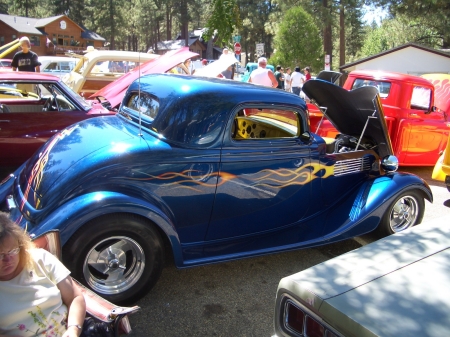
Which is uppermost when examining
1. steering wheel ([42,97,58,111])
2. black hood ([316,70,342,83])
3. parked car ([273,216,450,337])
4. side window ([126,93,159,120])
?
black hood ([316,70,342,83])

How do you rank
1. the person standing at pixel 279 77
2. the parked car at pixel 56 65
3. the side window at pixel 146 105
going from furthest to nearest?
the parked car at pixel 56 65
the person standing at pixel 279 77
the side window at pixel 146 105

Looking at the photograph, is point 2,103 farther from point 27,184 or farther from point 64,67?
point 64,67

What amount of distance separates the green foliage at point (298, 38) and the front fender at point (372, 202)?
19.0 m

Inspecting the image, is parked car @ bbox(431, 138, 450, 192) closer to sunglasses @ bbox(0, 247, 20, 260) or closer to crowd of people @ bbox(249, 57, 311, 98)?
crowd of people @ bbox(249, 57, 311, 98)

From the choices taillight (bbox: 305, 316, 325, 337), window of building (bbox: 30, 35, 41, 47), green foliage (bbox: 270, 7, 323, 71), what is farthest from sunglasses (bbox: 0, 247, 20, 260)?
window of building (bbox: 30, 35, 41, 47)

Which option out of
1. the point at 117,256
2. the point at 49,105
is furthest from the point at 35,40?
the point at 117,256

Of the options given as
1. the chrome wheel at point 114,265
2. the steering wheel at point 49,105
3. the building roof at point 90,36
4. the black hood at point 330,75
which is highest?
the building roof at point 90,36

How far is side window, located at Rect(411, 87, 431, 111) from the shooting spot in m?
7.24

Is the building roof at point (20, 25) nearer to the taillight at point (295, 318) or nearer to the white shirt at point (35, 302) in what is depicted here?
the white shirt at point (35, 302)

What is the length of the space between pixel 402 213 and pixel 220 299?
2.25 meters

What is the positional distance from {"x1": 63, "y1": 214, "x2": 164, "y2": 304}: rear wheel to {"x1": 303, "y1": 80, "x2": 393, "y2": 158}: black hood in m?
2.54

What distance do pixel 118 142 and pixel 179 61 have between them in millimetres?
4944

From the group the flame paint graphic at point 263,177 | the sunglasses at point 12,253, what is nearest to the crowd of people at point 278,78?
the flame paint graphic at point 263,177

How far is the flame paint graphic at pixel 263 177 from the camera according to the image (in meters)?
3.29
